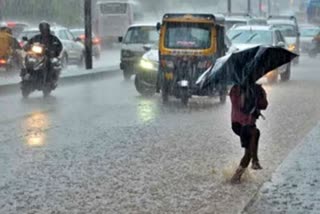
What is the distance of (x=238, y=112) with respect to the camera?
877 cm

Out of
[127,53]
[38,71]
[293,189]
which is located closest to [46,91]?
[38,71]

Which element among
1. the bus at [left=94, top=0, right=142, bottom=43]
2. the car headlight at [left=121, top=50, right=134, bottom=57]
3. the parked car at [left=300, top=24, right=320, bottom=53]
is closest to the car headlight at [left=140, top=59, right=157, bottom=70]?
the car headlight at [left=121, top=50, right=134, bottom=57]

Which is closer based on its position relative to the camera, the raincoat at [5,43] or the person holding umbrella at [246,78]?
the person holding umbrella at [246,78]

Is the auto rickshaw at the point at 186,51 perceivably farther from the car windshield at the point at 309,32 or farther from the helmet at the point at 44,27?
the car windshield at the point at 309,32

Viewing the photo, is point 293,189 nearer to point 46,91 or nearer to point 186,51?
point 186,51

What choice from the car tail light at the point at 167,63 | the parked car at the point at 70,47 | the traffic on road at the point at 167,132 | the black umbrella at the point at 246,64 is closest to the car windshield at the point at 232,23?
the parked car at the point at 70,47

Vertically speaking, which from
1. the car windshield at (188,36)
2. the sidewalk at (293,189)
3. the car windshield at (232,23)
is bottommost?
the sidewalk at (293,189)

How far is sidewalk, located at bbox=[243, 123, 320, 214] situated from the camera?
7.21 m

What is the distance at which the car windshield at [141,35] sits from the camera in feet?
86.0

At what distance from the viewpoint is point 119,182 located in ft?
29.0

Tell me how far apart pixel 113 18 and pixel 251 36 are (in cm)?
3083

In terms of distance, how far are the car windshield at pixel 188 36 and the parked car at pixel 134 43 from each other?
7.97 m

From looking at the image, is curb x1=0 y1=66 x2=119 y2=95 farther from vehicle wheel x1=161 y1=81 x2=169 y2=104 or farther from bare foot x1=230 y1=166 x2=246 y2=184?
bare foot x1=230 y1=166 x2=246 y2=184

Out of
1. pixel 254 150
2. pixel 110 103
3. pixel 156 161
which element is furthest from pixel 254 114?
pixel 110 103
